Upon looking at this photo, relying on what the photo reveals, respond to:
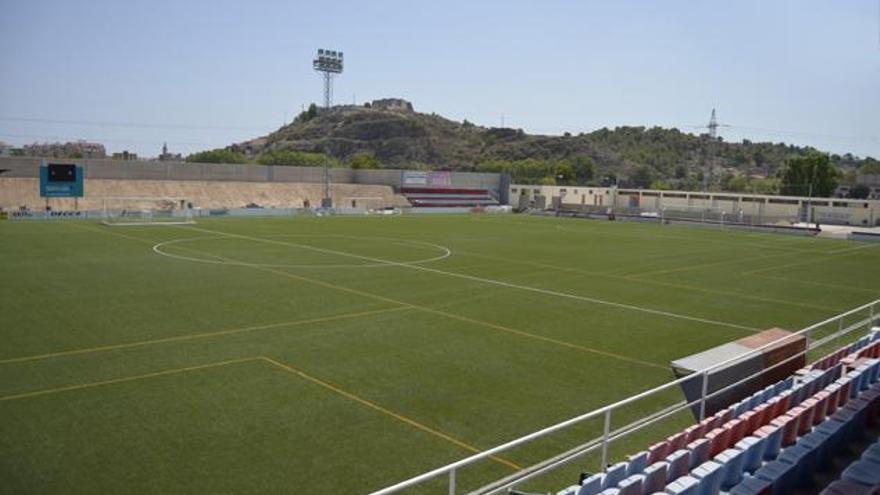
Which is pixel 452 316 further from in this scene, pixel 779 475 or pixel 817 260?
pixel 817 260

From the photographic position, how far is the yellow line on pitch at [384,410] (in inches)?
415

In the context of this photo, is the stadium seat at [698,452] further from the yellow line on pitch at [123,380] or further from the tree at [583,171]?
the tree at [583,171]

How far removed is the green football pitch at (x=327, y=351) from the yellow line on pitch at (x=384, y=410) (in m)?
0.06

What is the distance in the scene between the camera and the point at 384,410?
40.3 feet

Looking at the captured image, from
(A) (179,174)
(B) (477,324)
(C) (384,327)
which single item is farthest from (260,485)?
(A) (179,174)

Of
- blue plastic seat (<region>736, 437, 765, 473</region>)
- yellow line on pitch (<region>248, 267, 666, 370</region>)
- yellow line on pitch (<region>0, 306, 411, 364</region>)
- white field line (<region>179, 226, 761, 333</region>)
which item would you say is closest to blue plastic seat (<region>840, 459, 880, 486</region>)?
blue plastic seat (<region>736, 437, 765, 473</region>)

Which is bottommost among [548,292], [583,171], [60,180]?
[548,292]

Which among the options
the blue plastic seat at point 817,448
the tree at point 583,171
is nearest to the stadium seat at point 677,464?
the blue plastic seat at point 817,448

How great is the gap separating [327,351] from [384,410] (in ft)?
13.7

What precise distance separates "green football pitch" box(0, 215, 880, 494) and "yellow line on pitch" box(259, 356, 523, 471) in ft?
0.20

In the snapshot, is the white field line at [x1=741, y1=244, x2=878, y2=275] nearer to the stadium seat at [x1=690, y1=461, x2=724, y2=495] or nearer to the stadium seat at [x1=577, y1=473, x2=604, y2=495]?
the stadium seat at [x1=690, y1=461, x2=724, y2=495]

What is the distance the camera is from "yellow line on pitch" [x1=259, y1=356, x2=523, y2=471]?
10538 mm

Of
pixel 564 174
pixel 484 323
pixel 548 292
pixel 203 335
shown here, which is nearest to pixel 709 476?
pixel 484 323

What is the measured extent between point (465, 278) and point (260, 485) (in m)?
19.6
